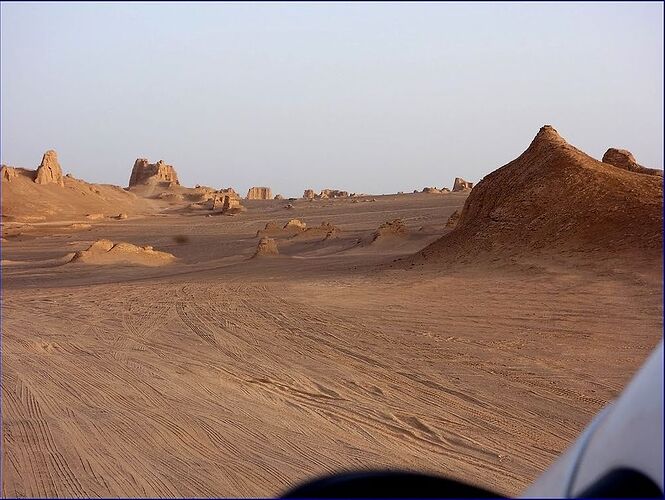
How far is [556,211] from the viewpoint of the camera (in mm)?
19156

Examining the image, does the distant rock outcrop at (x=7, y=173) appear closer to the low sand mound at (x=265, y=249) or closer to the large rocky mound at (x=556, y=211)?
the low sand mound at (x=265, y=249)

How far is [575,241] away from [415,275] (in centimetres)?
381

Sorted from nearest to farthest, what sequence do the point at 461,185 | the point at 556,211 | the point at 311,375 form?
1. the point at 311,375
2. the point at 556,211
3. the point at 461,185

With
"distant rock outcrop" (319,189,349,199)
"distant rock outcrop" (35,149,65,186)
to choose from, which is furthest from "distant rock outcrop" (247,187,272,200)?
"distant rock outcrop" (35,149,65,186)

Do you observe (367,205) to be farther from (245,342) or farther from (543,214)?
(245,342)

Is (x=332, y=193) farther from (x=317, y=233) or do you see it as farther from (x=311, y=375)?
(x=311, y=375)

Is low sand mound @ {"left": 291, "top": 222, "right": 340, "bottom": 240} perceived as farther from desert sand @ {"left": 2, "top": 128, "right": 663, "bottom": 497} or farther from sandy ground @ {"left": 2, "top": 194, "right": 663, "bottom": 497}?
sandy ground @ {"left": 2, "top": 194, "right": 663, "bottom": 497}

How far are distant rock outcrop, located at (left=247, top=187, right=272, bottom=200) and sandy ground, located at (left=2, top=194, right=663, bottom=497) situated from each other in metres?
89.9

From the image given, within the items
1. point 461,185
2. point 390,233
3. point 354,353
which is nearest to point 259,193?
point 461,185

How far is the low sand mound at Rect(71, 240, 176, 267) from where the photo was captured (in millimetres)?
28172

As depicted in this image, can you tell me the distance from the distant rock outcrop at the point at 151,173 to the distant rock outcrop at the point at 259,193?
10.7 m

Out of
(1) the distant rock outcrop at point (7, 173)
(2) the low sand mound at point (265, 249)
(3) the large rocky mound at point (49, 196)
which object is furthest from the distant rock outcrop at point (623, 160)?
(1) the distant rock outcrop at point (7, 173)

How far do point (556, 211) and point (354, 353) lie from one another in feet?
34.5

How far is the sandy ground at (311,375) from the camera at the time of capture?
236 inches
